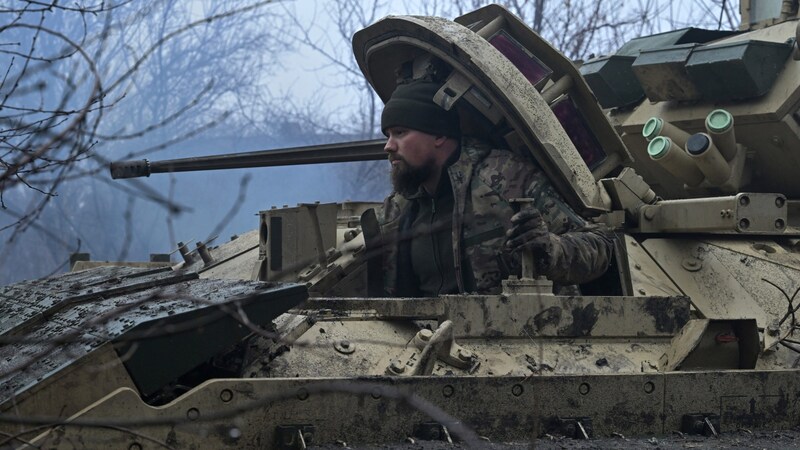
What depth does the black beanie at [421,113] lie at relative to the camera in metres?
5.98

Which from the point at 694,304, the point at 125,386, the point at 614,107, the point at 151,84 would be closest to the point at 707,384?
the point at 694,304

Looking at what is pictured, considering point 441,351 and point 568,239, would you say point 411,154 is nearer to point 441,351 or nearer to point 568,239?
point 568,239

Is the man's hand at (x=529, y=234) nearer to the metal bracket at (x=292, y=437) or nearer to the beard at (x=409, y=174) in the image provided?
the beard at (x=409, y=174)

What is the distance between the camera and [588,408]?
4.32 metres

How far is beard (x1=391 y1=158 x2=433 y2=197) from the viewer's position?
238 inches

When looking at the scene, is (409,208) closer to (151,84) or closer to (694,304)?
(694,304)

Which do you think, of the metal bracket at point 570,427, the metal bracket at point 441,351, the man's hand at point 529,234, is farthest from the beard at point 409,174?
the metal bracket at point 570,427

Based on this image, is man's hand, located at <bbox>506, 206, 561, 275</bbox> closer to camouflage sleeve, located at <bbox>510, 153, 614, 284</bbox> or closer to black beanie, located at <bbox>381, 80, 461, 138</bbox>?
camouflage sleeve, located at <bbox>510, 153, 614, 284</bbox>

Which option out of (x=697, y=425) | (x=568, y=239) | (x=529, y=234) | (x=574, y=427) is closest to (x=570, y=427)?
(x=574, y=427)

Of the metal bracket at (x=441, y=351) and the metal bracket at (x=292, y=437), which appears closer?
the metal bracket at (x=292, y=437)

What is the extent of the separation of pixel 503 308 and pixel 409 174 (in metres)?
1.48

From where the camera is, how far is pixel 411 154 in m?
Answer: 6.02

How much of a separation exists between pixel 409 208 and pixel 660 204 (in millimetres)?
1318

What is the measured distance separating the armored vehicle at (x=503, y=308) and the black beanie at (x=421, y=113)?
4.6 inches
